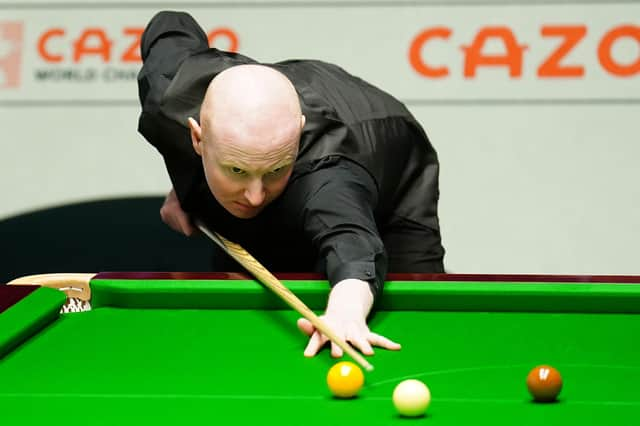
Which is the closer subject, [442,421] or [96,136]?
[442,421]

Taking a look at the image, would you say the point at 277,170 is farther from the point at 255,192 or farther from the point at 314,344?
the point at 314,344

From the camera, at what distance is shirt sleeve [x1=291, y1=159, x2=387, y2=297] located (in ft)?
6.50

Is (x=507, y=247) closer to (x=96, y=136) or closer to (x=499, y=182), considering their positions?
(x=499, y=182)

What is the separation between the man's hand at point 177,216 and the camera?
2625 mm

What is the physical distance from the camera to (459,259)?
4320 millimetres

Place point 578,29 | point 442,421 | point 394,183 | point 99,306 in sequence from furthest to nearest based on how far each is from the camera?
point 578,29 → point 394,183 → point 99,306 → point 442,421

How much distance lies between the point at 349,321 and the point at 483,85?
102 inches

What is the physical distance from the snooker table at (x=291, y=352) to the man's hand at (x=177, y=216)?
495 millimetres

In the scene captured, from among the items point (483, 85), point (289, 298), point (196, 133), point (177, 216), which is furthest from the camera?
point (483, 85)

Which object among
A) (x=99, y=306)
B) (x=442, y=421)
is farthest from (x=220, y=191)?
(x=442, y=421)

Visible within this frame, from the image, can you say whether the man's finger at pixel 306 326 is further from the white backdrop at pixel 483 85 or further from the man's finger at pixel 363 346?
the white backdrop at pixel 483 85

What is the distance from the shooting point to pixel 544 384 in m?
1.47

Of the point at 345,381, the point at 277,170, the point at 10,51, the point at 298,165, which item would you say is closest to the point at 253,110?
the point at 277,170

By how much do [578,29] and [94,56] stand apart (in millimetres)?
2009
